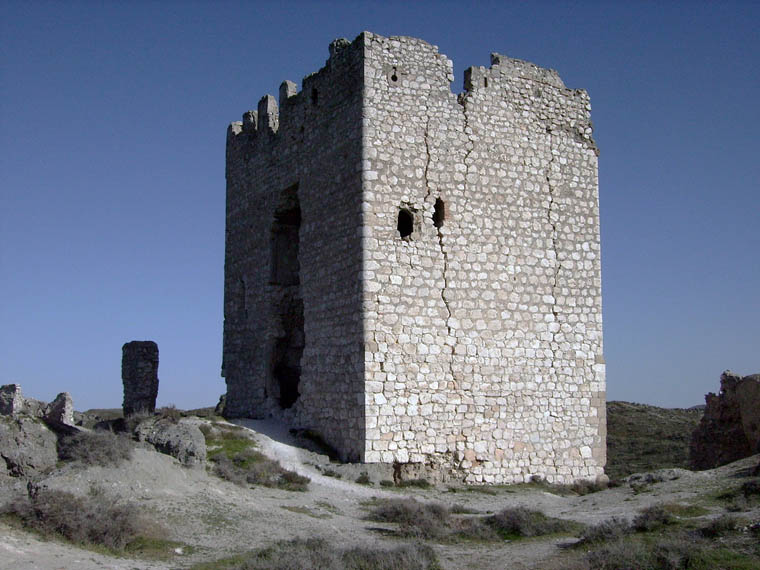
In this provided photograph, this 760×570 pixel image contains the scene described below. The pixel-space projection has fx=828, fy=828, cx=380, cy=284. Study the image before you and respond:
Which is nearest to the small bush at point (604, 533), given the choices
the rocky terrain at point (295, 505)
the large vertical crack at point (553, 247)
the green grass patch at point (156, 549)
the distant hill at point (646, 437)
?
the rocky terrain at point (295, 505)

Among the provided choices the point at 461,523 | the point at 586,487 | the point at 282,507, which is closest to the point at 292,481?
the point at 282,507

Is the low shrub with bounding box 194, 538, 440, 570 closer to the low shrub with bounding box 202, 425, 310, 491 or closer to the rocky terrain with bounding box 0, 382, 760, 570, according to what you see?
the rocky terrain with bounding box 0, 382, 760, 570

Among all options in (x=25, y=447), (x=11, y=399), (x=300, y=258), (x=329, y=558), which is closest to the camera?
(x=329, y=558)

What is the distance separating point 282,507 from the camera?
36.0 feet

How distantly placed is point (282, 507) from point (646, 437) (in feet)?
59.9

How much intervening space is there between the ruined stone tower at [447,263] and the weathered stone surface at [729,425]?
120 inches

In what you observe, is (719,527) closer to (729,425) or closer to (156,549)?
(156,549)

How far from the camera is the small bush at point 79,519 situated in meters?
8.44

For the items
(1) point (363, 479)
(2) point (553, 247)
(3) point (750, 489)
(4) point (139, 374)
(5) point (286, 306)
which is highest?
(2) point (553, 247)

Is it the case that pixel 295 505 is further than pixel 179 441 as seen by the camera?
No

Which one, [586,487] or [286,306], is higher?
[286,306]

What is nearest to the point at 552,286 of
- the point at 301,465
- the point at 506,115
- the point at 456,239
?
the point at 456,239

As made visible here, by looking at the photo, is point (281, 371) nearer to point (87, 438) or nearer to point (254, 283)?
point (254, 283)

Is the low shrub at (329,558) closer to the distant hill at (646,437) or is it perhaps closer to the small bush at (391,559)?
the small bush at (391,559)
